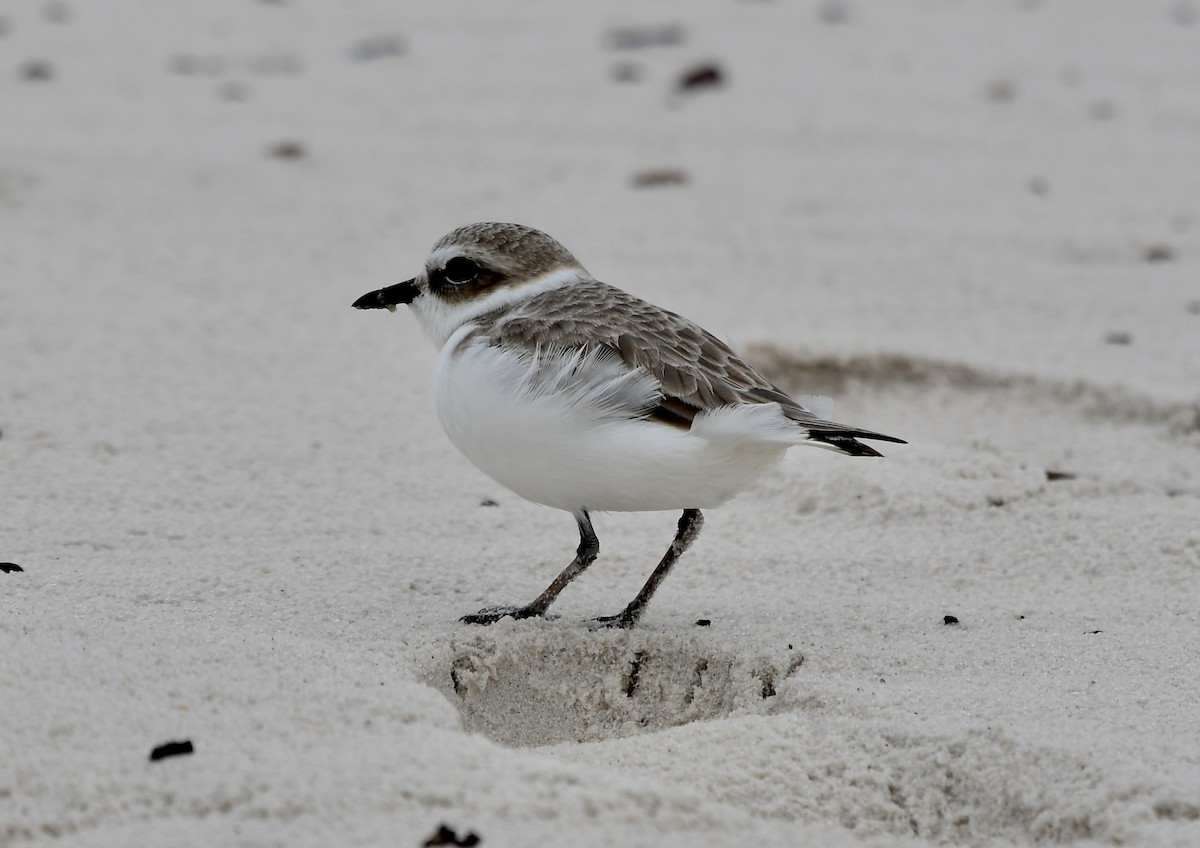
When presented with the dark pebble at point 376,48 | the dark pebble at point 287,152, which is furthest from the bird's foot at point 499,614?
the dark pebble at point 376,48

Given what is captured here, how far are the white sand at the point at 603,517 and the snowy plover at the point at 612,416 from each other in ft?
1.24

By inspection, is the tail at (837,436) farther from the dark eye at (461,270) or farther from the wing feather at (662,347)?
the dark eye at (461,270)

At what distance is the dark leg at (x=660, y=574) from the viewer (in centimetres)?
364

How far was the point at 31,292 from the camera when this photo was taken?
581 centimetres

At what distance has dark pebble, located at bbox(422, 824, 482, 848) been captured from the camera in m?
2.47

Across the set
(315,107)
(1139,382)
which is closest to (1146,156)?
(1139,382)

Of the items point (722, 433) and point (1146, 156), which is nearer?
point (722, 433)

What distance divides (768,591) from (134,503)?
1.87 m

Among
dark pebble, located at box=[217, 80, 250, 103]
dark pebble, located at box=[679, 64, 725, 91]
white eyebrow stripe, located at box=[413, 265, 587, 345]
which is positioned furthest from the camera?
dark pebble, located at box=[679, 64, 725, 91]

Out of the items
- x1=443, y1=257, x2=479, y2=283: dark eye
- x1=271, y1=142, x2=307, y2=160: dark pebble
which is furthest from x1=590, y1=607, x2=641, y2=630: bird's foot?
x1=271, y1=142, x2=307, y2=160: dark pebble

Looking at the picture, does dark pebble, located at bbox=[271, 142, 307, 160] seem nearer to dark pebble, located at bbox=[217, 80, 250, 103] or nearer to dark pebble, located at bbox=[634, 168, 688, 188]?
dark pebble, located at bbox=[217, 80, 250, 103]

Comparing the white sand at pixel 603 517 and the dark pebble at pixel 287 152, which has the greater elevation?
the dark pebble at pixel 287 152

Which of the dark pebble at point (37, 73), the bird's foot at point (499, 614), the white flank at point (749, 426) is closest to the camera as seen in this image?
the white flank at point (749, 426)

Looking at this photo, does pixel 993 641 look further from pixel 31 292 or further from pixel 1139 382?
pixel 31 292
